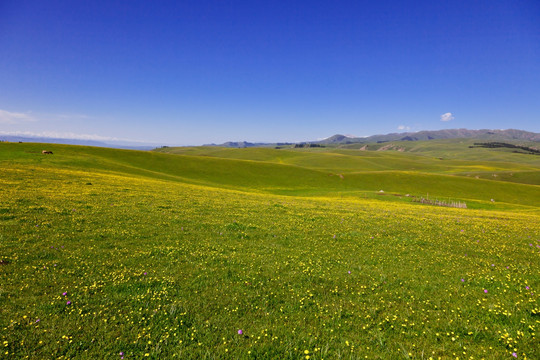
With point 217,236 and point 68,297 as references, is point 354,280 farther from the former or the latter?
point 68,297

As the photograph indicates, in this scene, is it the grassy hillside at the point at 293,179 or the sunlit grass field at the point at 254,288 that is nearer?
the sunlit grass field at the point at 254,288

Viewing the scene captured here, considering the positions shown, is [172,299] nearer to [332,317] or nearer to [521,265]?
[332,317]

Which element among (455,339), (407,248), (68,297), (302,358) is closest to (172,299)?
(68,297)

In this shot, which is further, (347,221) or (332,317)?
(347,221)

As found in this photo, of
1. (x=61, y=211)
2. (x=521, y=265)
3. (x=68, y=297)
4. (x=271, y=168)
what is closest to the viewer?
(x=68, y=297)

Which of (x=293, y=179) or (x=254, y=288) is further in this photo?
(x=293, y=179)

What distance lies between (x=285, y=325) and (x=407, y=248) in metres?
11.0

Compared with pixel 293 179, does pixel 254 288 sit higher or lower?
higher

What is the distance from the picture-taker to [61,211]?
1789 centimetres

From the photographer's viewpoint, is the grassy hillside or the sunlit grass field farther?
the grassy hillside

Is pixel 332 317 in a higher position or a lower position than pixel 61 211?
lower

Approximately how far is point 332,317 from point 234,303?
11.4 feet

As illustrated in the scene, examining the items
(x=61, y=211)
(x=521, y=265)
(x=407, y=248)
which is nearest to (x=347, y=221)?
(x=407, y=248)

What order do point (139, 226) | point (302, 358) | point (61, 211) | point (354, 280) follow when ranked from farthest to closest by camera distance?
point (61, 211), point (139, 226), point (354, 280), point (302, 358)
